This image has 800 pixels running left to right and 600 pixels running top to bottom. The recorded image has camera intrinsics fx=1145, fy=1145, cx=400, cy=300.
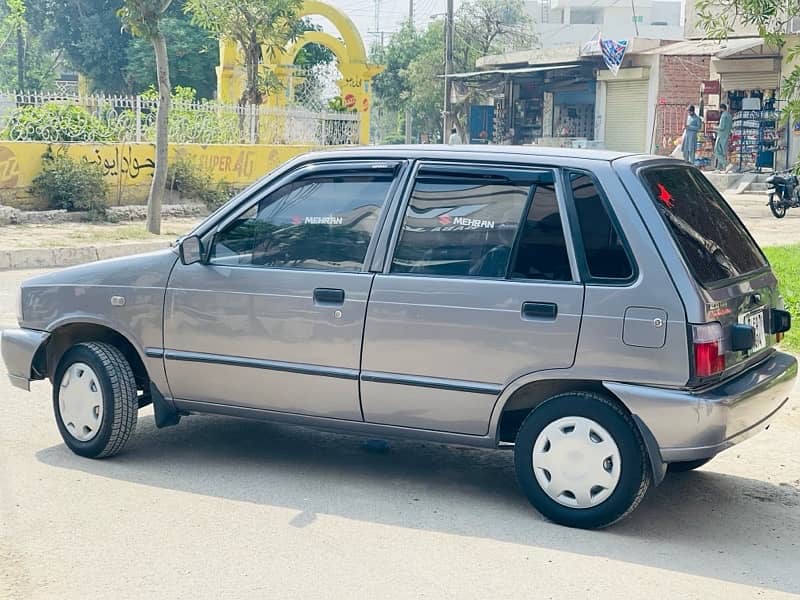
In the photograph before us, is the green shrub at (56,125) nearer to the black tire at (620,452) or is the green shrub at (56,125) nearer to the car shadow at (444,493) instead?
the car shadow at (444,493)

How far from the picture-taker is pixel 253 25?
89.0ft

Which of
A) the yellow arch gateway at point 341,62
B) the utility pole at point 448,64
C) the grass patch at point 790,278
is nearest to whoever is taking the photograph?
the grass patch at point 790,278

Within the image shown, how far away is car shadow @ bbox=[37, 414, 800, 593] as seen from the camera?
4.74 m

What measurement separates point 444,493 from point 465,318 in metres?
0.93

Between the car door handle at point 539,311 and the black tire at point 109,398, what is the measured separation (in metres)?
2.13

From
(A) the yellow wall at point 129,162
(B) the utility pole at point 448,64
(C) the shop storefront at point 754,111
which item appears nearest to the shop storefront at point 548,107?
(B) the utility pole at point 448,64

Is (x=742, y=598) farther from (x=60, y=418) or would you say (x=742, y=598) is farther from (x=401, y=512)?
(x=60, y=418)

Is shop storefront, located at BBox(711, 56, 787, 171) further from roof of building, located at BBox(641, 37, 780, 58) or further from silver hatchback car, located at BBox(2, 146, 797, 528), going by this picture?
silver hatchback car, located at BBox(2, 146, 797, 528)

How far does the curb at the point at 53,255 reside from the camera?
14688 millimetres

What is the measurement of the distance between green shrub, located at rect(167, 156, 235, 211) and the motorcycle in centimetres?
1040

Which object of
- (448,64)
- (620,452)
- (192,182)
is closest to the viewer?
(620,452)

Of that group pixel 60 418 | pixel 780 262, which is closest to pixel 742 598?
pixel 60 418

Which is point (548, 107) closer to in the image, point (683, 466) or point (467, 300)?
point (683, 466)

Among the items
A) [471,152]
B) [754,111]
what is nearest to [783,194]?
[754,111]
